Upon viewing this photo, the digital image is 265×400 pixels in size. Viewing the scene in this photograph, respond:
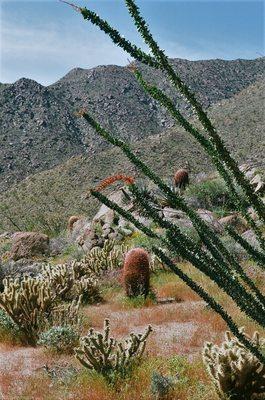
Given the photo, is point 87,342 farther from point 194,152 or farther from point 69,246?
point 194,152

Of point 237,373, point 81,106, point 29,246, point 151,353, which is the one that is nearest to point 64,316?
point 151,353

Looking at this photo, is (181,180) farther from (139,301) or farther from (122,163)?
(122,163)

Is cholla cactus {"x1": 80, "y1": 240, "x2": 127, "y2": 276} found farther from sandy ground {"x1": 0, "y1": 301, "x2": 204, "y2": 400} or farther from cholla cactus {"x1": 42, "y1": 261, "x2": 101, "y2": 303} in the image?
sandy ground {"x1": 0, "y1": 301, "x2": 204, "y2": 400}

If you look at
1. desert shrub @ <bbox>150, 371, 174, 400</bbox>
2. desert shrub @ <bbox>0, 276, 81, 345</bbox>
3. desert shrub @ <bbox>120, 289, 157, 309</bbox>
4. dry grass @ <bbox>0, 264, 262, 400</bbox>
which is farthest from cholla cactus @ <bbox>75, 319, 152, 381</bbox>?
desert shrub @ <bbox>120, 289, 157, 309</bbox>

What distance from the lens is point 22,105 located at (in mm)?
88375

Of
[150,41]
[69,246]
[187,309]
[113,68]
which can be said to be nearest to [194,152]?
[69,246]

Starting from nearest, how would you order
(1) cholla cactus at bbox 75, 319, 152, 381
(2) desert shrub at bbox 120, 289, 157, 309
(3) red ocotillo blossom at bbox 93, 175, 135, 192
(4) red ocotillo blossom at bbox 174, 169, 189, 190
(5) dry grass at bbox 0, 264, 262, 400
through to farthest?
(3) red ocotillo blossom at bbox 93, 175, 135, 192 → (5) dry grass at bbox 0, 264, 262, 400 → (1) cholla cactus at bbox 75, 319, 152, 381 → (2) desert shrub at bbox 120, 289, 157, 309 → (4) red ocotillo blossom at bbox 174, 169, 189, 190

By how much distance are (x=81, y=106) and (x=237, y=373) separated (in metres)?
91.9

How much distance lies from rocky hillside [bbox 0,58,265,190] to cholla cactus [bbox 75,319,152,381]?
65569mm

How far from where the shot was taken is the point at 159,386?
5.91 meters

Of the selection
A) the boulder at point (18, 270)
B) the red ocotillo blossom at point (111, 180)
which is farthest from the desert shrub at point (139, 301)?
the red ocotillo blossom at point (111, 180)

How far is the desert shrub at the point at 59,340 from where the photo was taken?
26.2 feet

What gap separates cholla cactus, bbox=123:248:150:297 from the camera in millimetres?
11812

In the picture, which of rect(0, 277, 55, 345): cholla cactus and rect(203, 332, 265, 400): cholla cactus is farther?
rect(0, 277, 55, 345): cholla cactus
